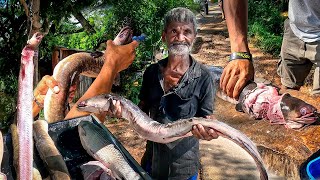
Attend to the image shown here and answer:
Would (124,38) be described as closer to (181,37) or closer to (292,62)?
(181,37)

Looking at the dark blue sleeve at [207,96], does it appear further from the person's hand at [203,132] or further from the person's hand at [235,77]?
the person's hand at [203,132]

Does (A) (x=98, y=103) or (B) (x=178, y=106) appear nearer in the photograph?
(A) (x=98, y=103)

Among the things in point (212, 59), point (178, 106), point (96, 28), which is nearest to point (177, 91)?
point (178, 106)

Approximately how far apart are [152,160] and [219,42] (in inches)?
431

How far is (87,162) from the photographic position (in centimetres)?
194

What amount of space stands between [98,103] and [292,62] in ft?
9.99

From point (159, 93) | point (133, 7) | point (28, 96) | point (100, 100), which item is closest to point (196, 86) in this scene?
point (159, 93)

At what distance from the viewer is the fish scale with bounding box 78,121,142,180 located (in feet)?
6.13

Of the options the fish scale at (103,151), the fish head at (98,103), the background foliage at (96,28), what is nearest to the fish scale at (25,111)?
the fish scale at (103,151)

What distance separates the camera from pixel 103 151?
1.98 metres

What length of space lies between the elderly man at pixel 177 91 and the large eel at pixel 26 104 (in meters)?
1.45

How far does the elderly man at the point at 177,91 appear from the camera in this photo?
2783 millimetres

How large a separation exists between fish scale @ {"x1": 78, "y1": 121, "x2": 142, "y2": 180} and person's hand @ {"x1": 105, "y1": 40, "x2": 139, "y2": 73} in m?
0.67

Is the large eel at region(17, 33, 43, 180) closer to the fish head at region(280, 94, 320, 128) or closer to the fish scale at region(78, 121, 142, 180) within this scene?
the fish scale at region(78, 121, 142, 180)
